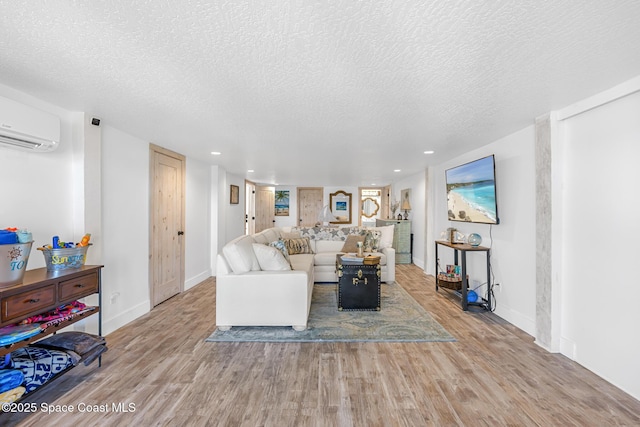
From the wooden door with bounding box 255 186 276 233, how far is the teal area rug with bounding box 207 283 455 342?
5.78 metres

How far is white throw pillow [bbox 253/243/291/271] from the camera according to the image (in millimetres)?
3072

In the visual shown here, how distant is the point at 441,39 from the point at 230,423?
2.44 m

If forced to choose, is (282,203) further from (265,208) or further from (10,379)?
(10,379)

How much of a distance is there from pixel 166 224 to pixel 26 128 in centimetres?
212

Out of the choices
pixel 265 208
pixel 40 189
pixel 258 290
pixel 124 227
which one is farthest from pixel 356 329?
pixel 265 208

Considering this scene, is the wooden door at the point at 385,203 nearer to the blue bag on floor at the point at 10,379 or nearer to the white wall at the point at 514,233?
the white wall at the point at 514,233

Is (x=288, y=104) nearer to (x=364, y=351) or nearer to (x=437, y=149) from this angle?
(x=364, y=351)

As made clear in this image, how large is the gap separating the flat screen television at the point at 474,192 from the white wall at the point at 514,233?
170 millimetres

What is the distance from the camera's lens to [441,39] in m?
1.39

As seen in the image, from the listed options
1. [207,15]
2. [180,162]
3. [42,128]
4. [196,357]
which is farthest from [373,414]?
[180,162]

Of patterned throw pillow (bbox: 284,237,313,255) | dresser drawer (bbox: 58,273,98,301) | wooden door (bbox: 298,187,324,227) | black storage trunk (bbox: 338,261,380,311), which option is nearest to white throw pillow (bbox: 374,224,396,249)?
patterned throw pillow (bbox: 284,237,313,255)

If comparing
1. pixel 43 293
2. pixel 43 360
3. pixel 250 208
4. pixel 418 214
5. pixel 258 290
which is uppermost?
pixel 250 208

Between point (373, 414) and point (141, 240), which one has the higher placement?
point (141, 240)

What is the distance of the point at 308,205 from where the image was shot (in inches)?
391
